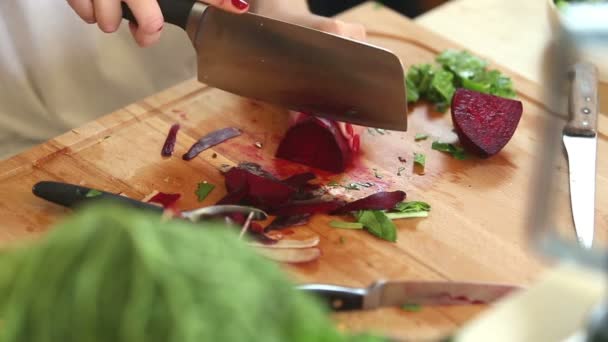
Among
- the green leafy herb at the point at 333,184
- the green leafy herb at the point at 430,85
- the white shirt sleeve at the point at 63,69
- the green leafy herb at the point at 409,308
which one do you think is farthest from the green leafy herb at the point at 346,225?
the white shirt sleeve at the point at 63,69

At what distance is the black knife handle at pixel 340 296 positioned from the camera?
1286 millimetres

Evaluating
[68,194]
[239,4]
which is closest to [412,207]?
[239,4]

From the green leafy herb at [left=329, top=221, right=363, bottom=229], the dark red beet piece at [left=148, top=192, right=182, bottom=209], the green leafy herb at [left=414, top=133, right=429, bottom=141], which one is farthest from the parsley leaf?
the dark red beet piece at [left=148, top=192, right=182, bottom=209]

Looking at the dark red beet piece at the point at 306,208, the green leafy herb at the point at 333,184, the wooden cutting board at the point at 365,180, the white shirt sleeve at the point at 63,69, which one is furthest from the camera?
the white shirt sleeve at the point at 63,69

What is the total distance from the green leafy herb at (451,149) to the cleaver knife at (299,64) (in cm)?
11

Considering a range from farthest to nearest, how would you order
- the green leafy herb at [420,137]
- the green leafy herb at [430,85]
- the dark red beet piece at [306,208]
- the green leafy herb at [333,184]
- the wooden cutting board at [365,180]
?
the green leafy herb at [430,85] → the green leafy herb at [420,137] → the green leafy herb at [333,184] → the dark red beet piece at [306,208] → the wooden cutting board at [365,180]

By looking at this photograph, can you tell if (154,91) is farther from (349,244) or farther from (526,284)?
(526,284)

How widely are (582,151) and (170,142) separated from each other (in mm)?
840

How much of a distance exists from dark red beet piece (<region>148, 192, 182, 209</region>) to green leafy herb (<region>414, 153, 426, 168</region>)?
0.50 meters

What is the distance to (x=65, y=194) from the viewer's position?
4.97 ft

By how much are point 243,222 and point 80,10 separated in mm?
586

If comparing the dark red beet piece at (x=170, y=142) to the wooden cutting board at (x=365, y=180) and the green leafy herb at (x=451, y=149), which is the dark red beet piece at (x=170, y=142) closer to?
the wooden cutting board at (x=365, y=180)

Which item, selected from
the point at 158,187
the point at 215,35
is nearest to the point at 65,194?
the point at 158,187

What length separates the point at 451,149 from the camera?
1752 mm
